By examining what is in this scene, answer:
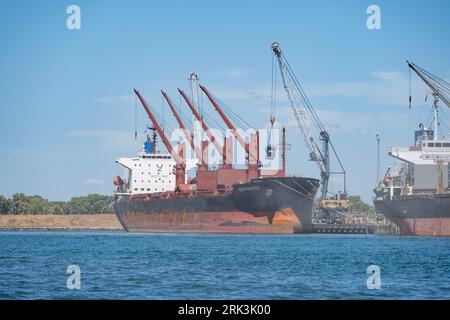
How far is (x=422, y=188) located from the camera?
8981cm

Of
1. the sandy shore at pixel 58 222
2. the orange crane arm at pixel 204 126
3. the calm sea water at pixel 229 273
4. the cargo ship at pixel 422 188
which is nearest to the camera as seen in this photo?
the calm sea water at pixel 229 273

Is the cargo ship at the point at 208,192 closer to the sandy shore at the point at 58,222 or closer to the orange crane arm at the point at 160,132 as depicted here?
the orange crane arm at the point at 160,132

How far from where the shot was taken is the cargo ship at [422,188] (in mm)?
74688

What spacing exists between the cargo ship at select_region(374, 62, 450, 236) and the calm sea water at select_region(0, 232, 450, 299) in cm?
1486

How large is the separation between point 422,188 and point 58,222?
107176 millimetres

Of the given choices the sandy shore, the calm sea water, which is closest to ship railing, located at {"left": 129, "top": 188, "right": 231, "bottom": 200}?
the calm sea water

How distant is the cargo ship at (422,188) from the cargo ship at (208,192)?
394 inches

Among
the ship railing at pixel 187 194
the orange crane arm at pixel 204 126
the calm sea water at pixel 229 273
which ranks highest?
the orange crane arm at pixel 204 126

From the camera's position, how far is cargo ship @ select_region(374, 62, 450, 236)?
74688mm

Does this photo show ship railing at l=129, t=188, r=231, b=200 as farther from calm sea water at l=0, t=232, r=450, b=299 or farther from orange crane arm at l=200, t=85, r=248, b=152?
calm sea water at l=0, t=232, r=450, b=299

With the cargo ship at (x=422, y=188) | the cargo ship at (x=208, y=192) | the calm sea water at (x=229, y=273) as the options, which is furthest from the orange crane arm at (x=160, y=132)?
the calm sea water at (x=229, y=273)

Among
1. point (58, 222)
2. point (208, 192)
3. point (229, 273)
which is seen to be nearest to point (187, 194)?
point (208, 192)

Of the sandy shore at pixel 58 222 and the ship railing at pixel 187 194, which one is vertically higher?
the ship railing at pixel 187 194
